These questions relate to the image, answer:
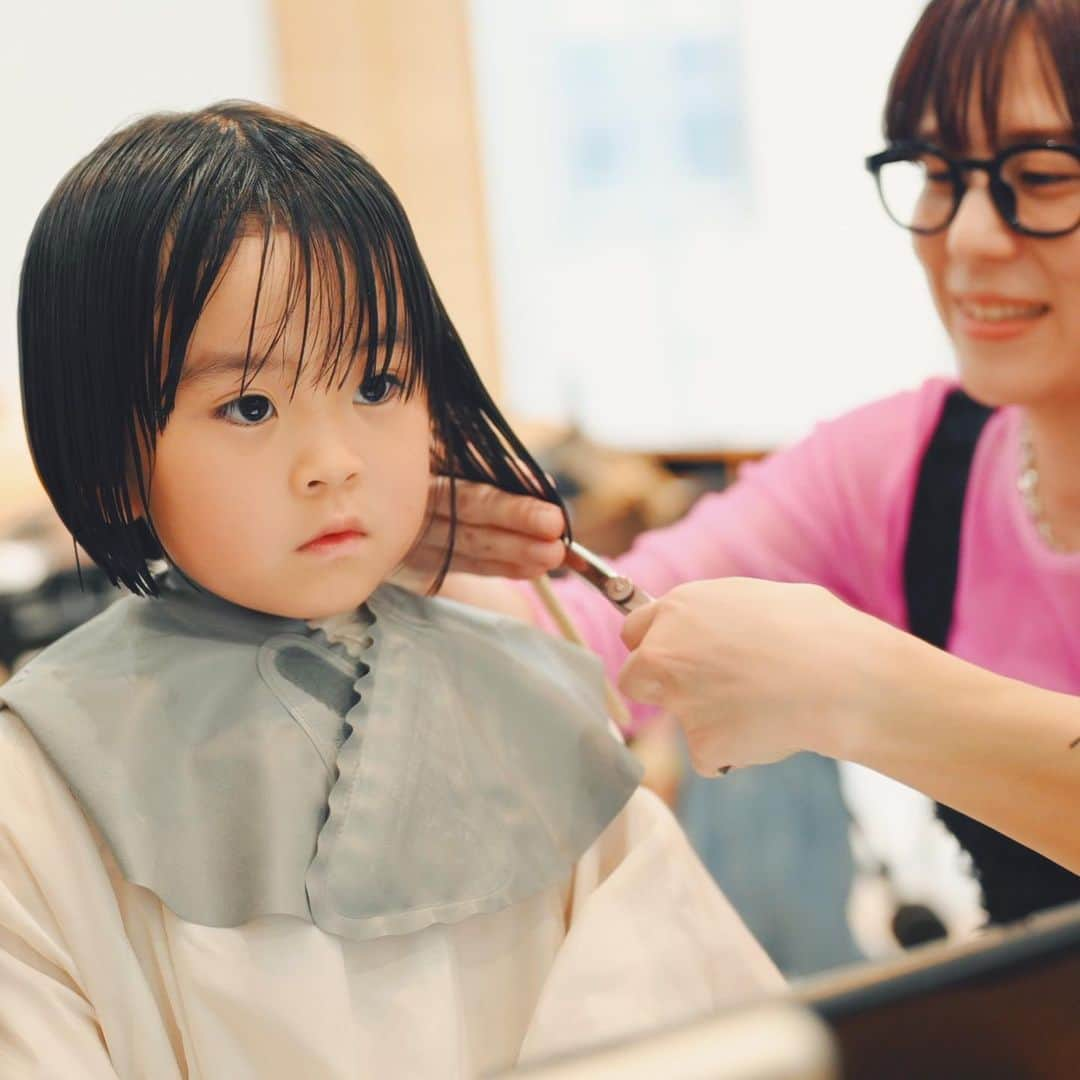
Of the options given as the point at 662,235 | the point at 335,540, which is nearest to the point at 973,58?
the point at 335,540

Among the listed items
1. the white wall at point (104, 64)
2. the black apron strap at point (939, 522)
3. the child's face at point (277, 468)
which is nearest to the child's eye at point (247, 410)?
the child's face at point (277, 468)

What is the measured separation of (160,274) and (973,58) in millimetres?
538

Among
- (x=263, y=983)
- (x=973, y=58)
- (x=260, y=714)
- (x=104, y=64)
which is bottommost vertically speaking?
(x=263, y=983)

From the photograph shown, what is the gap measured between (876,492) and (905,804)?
0.24 meters

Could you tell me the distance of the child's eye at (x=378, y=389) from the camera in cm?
62

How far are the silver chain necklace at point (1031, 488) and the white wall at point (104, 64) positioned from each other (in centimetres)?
97

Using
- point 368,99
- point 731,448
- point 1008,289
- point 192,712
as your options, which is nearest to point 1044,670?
point 1008,289

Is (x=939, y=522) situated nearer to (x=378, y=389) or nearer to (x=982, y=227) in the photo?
(x=982, y=227)

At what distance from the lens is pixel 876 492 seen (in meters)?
1.05

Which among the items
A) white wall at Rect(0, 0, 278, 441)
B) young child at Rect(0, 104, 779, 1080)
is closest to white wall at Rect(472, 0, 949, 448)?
white wall at Rect(0, 0, 278, 441)

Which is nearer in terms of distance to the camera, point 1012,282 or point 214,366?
point 214,366

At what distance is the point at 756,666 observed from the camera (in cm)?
68

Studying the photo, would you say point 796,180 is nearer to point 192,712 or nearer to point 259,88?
point 259,88

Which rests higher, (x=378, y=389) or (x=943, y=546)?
(x=378, y=389)
